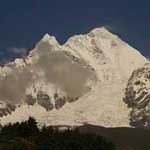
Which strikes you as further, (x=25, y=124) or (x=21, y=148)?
(x=25, y=124)

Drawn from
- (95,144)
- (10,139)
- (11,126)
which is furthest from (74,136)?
Result: (11,126)

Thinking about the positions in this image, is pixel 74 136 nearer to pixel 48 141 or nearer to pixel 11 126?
pixel 48 141

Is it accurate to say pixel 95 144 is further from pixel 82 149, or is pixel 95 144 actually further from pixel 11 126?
pixel 11 126

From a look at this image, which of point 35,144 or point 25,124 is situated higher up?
point 25,124

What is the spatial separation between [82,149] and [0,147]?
17650 millimetres

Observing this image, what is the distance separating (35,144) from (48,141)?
2.79m

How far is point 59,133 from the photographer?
149 meters

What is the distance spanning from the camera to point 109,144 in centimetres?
14800

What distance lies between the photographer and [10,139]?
14488 centimetres

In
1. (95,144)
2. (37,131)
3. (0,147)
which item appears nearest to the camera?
(0,147)

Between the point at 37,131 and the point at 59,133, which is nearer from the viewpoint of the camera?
the point at 59,133

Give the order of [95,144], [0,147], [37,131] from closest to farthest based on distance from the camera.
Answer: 1. [0,147]
2. [95,144]
3. [37,131]

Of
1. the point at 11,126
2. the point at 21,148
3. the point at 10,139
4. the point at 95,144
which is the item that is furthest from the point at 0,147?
the point at 11,126

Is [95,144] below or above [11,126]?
below
